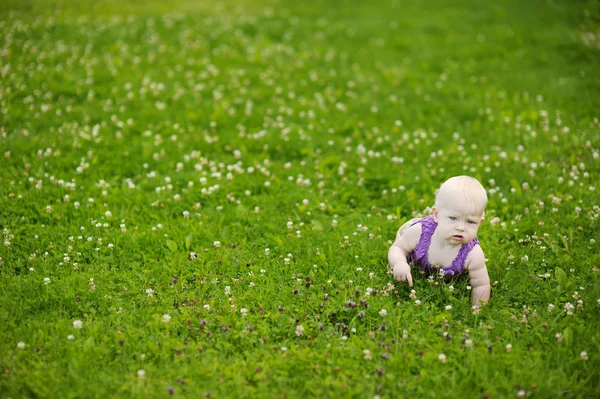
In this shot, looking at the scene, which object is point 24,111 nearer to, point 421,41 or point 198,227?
point 198,227

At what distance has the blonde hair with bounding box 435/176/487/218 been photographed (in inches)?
211

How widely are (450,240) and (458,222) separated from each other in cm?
24

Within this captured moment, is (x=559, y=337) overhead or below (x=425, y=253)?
below

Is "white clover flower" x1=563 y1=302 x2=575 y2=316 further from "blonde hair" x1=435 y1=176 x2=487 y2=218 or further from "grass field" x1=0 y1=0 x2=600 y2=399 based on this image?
"blonde hair" x1=435 y1=176 x2=487 y2=218

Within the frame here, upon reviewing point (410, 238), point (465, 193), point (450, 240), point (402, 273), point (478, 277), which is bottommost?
point (478, 277)

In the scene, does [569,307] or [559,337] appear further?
[569,307]

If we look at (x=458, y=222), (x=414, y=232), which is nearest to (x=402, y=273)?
(x=414, y=232)

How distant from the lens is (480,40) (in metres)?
14.3

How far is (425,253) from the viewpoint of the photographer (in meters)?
5.93

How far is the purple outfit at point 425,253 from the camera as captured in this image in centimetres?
578

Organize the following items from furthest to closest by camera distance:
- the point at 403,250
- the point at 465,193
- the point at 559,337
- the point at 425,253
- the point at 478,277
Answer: the point at 403,250 < the point at 425,253 < the point at 478,277 < the point at 465,193 < the point at 559,337

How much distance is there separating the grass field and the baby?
0.80 ft

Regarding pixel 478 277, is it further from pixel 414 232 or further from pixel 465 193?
pixel 465 193

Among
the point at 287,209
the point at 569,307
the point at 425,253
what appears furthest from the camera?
the point at 287,209
